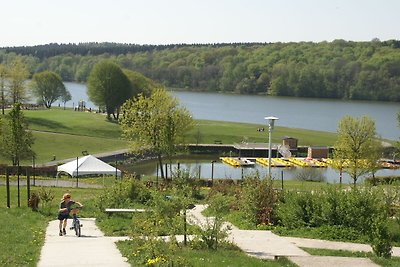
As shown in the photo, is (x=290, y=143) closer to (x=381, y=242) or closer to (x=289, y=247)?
(x=289, y=247)

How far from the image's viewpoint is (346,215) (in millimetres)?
19609

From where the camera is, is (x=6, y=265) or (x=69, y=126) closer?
(x=6, y=265)

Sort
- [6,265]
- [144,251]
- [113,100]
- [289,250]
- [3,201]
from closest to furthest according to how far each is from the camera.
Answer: [6,265]
[144,251]
[289,250]
[3,201]
[113,100]

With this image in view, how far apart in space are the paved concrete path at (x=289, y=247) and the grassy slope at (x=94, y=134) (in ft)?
141

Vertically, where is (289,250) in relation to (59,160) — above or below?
above

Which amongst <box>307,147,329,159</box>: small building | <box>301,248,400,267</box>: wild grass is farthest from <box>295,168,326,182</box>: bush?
<box>301,248,400,267</box>: wild grass

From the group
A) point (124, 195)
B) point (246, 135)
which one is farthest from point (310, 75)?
point (124, 195)

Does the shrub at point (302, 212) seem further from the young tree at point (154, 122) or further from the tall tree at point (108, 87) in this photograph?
the tall tree at point (108, 87)

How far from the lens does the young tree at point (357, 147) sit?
4675 cm

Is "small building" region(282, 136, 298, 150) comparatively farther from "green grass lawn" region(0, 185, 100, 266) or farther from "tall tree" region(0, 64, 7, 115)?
"green grass lawn" region(0, 185, 100, 266)

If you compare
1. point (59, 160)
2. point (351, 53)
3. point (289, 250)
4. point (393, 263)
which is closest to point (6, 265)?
point (289, 250)

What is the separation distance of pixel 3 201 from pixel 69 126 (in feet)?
179

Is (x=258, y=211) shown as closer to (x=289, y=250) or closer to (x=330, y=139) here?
(x=289, y=250)

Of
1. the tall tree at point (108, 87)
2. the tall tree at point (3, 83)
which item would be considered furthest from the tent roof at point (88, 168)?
the tall tree at point (108, 87)
